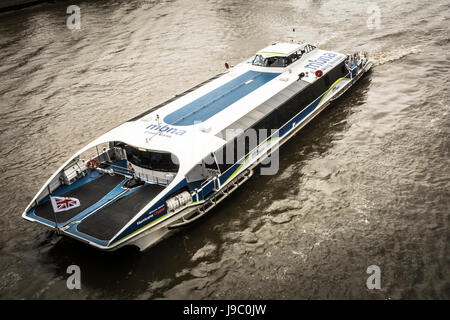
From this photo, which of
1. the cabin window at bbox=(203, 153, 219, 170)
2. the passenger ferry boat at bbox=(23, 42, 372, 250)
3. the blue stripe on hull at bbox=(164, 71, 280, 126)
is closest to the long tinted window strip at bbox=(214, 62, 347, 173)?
the passenger ferry boat at bbox=(23, 42, 372, 250)

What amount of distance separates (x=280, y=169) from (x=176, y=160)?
572cm

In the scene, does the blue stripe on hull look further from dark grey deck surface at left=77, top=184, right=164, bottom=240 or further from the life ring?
dark grey deck surface at left=77, top=184, right=164, bottom=240

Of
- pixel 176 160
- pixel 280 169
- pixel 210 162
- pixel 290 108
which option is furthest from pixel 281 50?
pixel 176 160

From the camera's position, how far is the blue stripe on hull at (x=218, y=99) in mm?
17594

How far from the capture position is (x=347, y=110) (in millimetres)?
23797

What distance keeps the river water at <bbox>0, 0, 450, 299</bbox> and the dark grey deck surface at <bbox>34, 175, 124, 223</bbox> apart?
4.15ft

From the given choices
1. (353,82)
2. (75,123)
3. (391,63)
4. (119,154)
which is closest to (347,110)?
(353,82)

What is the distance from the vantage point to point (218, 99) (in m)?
19.1

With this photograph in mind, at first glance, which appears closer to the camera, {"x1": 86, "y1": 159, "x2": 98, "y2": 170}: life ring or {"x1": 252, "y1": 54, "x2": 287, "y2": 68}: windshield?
{"x1": 86, "y1": 159, "x2": 98, "y2": 170}: life ring

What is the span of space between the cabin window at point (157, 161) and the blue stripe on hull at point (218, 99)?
198 cm

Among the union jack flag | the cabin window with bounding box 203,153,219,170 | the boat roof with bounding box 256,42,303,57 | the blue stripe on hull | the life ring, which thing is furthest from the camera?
the boat roof with bounding box 256,42,303,57

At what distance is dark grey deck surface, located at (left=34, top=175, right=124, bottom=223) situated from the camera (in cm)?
1454

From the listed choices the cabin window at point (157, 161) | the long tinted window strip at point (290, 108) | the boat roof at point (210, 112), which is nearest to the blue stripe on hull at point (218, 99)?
the boat roof at point (210, 112)
